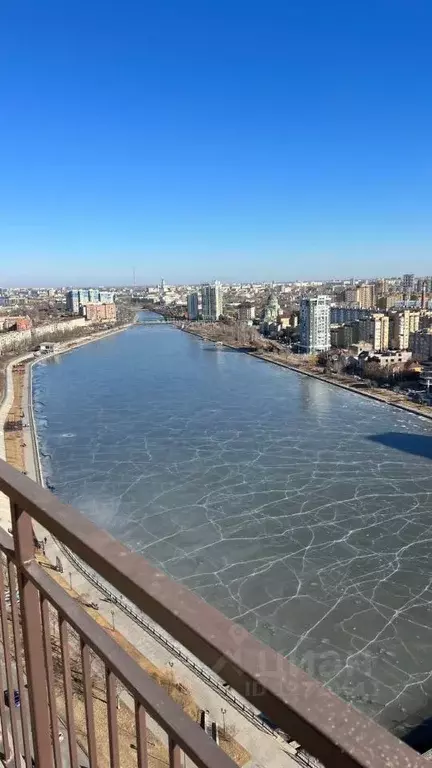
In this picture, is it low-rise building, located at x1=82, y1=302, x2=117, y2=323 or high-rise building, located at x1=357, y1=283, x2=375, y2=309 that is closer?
low-rise building, located at x1=82, y1=302, x2=117, y2=323

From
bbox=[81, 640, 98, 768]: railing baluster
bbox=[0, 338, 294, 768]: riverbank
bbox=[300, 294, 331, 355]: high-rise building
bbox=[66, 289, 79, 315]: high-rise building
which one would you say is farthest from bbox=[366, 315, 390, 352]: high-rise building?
bbox=[66, 289, 79, 315]: high-rise building

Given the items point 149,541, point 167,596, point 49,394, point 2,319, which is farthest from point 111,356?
point 167,596

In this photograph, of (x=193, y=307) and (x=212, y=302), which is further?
(x=193, y=307)

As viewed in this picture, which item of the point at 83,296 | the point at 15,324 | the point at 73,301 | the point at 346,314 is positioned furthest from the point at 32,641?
the point at 83,296

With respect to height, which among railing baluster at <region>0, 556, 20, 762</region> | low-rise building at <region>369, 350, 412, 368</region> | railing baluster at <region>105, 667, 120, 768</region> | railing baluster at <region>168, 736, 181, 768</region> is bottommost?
low-rise building at <region>369, 350, 412, 368</region>

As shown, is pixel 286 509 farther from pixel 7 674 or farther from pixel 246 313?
pixel 246 313

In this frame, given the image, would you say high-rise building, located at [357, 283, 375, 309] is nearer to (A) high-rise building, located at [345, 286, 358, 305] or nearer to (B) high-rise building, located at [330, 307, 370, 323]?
(A) high-rise building, located at [345, 286, 358, 305]
